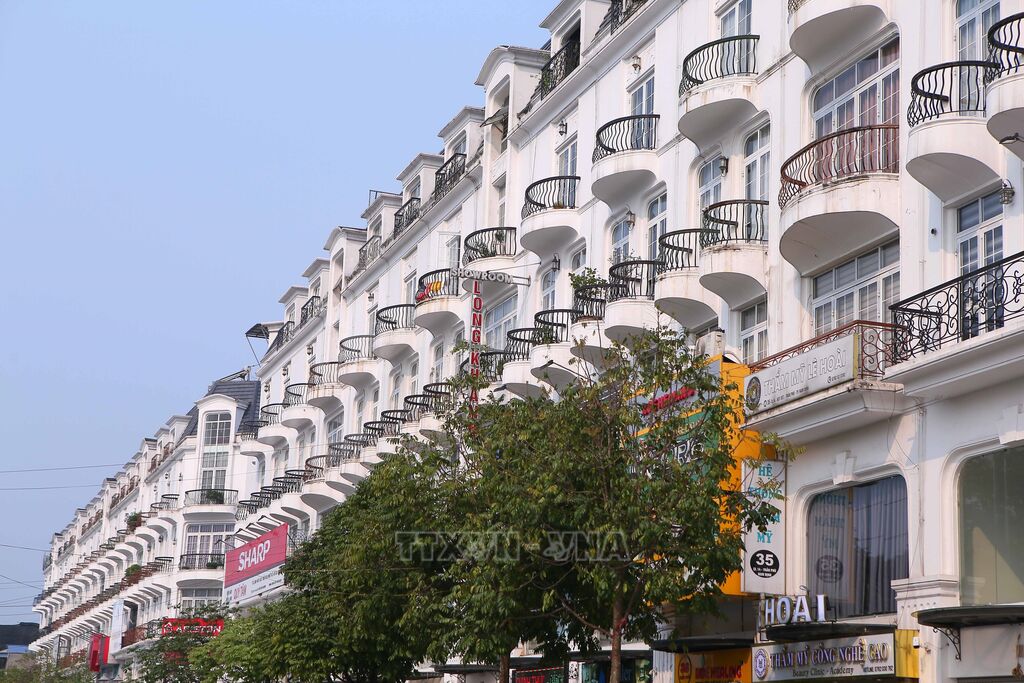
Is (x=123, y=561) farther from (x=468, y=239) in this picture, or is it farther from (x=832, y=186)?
(x=832, y=186)

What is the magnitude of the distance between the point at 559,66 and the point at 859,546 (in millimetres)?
17736

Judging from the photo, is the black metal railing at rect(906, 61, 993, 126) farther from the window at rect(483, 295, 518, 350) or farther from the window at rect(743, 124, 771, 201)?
the window at rect(483, 295, 518, 350)

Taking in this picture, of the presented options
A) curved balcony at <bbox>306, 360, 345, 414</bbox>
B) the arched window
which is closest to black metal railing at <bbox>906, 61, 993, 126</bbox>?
the arched window

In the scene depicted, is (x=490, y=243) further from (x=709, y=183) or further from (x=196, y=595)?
(x=196, y=595)

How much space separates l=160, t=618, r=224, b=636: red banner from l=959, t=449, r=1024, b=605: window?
1397 inches

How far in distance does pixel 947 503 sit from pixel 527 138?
19839 mm

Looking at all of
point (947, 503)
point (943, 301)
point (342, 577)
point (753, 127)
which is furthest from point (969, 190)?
point (342, 577)

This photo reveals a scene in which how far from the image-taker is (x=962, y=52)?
19.9 m

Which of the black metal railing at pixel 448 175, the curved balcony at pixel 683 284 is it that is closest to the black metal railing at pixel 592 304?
the curved balcony at pixel 683 284

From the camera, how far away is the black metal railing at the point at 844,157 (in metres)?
21.0

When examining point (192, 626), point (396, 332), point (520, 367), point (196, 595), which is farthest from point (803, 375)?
point (196, 595)

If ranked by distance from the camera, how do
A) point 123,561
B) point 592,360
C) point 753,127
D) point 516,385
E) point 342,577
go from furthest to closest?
point 123,561 → point 516,385 → point 592,360 → point 342,577 → point 753,127

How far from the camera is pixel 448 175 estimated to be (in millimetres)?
42969

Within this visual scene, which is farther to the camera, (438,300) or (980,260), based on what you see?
(438,300)
